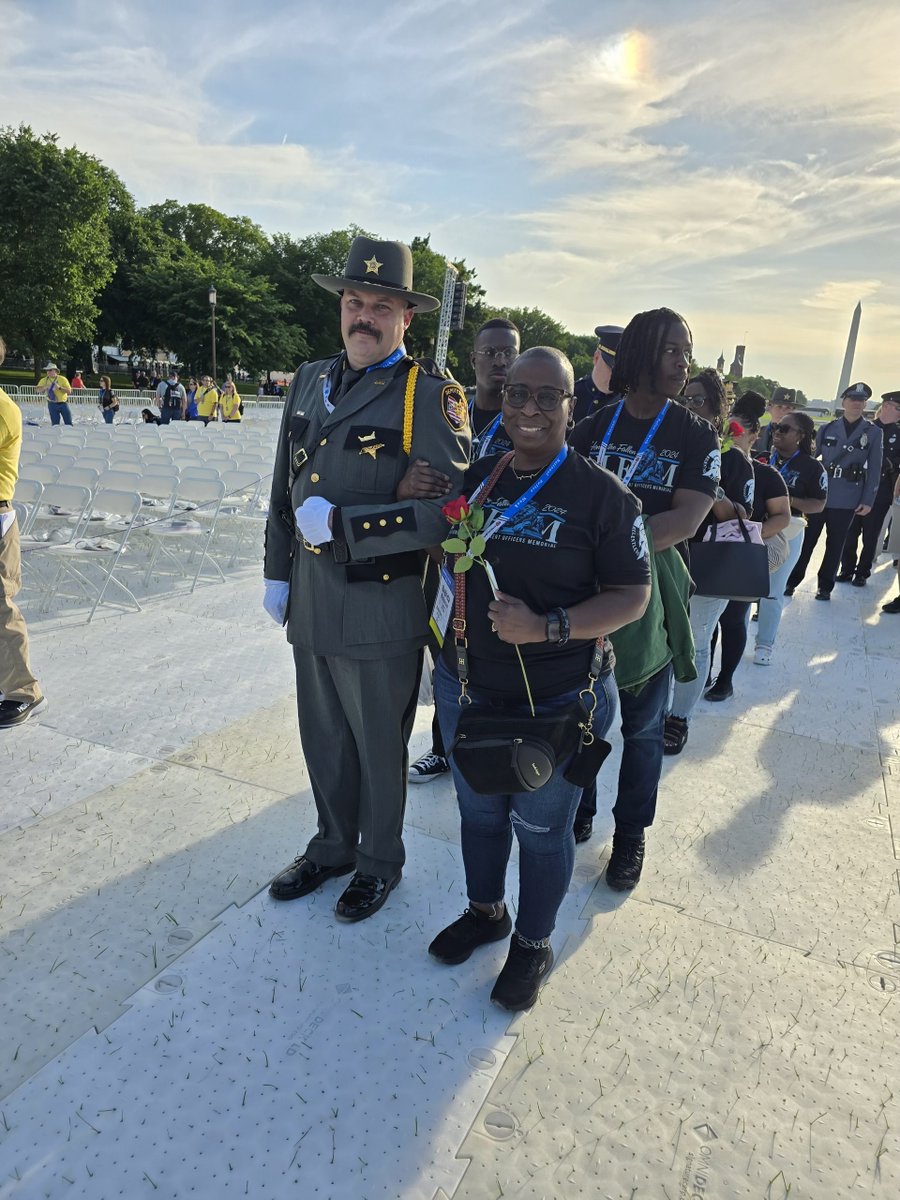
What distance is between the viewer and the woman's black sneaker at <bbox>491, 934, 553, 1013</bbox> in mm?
2250

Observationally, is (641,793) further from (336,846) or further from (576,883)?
(336,846)

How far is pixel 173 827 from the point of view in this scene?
310 centimetres

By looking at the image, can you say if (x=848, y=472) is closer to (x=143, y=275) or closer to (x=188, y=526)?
(x=188, y=526)

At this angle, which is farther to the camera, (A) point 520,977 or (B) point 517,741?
(A) point 520,977

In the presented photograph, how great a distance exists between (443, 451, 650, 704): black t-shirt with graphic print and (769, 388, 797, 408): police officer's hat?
215 inches

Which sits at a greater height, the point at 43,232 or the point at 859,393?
the point at 43,232

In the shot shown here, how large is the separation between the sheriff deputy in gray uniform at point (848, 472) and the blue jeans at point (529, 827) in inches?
258

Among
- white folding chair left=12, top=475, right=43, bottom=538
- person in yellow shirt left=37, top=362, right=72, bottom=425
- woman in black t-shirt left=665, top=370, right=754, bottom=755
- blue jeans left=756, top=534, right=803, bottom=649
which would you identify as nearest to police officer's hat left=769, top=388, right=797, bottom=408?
blue jeans left=756, top=534, right=803, bottom=649

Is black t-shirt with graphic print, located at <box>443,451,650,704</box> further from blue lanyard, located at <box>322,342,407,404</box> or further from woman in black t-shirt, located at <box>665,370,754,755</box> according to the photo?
woman in black t-shirt, located at <box>665,370,754,755</box>

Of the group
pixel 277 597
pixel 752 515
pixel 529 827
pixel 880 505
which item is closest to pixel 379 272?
pixel 277 597

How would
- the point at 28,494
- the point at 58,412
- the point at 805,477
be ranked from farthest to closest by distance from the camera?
1. the point at 58,412
2. the point at 28,494
3. the point at 805,477

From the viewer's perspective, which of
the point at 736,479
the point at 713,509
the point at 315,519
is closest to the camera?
the point at 315,519

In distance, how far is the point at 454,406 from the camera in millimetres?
2523

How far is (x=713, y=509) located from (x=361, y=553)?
A: 198 centimetres
